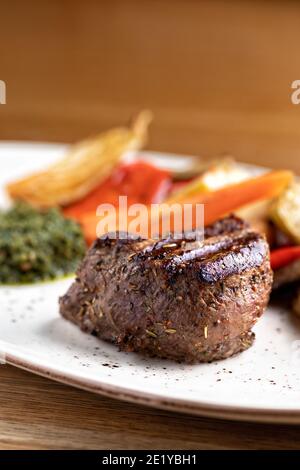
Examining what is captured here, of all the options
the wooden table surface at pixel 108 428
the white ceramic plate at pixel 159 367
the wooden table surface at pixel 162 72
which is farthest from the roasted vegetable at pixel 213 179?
the wooden table surface at pixel 108 428

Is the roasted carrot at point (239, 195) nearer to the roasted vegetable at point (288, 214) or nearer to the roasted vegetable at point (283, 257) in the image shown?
the roasted vegetable at point (288, 214)

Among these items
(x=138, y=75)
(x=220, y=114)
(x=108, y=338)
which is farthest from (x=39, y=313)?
(x=138, y=75)

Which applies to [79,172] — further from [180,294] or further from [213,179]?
[180,294]

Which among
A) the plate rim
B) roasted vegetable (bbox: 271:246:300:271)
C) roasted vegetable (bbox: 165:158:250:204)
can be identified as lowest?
the plate rim

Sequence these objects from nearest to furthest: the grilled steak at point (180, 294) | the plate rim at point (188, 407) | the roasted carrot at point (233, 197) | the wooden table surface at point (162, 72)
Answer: the plate rim at point (188, 407) < the grilled steak at point (180, 294) < the roasted carrot at point (233, 197) < the wooden table surface at point (162, 72)

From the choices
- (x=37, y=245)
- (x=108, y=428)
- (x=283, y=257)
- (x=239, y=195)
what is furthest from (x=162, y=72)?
(x=108, y=428)

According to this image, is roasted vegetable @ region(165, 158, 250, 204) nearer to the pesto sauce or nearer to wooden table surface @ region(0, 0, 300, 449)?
the pesto sauce

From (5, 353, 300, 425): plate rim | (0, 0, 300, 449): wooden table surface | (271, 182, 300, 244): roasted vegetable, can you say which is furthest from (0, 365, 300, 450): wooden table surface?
(0, 0, 300, 449): wooden table surface
